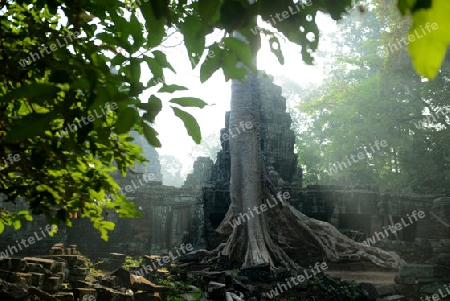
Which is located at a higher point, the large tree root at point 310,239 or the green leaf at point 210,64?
the green leaf at point 210,64

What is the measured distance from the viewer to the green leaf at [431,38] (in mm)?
526

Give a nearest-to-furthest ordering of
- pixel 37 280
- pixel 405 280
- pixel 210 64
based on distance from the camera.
Answer: pixel 210 64, pixel 37 280, pixel 405 280

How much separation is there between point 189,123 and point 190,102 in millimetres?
82

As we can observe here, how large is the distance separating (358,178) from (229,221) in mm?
15359

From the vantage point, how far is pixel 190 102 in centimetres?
134

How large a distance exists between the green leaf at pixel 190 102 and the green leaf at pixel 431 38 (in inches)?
34.1

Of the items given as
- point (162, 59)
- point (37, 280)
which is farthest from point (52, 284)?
point (162, 59)

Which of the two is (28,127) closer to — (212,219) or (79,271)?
(79,271)

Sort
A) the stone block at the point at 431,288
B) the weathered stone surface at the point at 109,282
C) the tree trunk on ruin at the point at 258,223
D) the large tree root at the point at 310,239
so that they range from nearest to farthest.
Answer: the weathered stone surface at the point at 109,282 → the stone block at the point at 431,288 → the tree trunk on ruin at the point at 258,223 → the large tree root at the point at 310,239

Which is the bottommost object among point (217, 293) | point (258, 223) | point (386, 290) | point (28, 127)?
point (386, 290)

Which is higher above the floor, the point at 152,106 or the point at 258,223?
the point at 152,106

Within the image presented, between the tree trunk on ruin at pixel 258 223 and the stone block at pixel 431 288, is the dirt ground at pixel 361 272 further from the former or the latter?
the stone block at pixel 431 288

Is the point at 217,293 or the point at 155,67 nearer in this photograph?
the point at 155,67

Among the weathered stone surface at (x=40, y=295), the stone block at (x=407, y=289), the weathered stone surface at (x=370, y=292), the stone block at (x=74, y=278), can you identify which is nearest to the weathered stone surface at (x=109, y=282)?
the stone block at (x=74, y=278)
